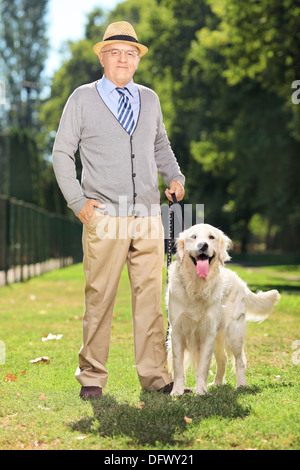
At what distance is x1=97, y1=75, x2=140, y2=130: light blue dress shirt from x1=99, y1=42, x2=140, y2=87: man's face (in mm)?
46

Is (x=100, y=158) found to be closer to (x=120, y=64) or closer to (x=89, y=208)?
(x=89, y=208)

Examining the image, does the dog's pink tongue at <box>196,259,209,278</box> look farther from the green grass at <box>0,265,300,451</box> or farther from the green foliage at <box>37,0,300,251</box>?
the green foliage at <box>37,0,300,251</box>

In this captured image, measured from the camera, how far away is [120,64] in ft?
16.1

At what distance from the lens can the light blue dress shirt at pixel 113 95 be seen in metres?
4.88

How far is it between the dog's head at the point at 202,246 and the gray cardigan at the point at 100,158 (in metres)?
0.40

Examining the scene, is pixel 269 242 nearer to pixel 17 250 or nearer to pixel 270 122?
pixel 270 122

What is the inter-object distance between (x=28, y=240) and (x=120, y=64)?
14.2 meters

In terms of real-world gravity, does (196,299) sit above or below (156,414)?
above

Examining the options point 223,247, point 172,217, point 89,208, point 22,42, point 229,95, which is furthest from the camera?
point 22,42

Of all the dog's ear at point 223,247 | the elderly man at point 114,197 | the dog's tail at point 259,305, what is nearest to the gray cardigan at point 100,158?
the elderly man at point 114,197

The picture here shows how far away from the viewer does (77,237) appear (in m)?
32.1

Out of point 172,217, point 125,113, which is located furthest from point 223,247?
point 125,113

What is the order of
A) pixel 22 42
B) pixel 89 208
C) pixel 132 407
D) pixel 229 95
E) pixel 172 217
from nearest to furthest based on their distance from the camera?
1. pixel 132 407
2. pixel 89 208
3. pixel 172 217
4. pixel 229 95
5. pixel 22 42

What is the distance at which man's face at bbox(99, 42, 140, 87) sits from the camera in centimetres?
488
